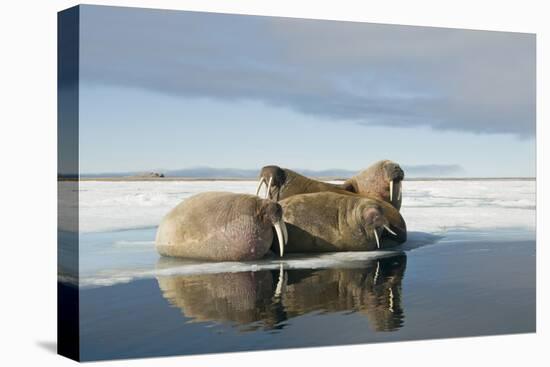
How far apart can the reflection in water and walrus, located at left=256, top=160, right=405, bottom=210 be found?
1.13 m

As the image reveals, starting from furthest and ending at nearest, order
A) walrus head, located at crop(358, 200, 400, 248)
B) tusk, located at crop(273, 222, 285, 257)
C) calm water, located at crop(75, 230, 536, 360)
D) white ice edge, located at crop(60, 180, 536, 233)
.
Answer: walrus head, located at crop(358, 200, 400, 248) < tusk, located at crop(273, 222, 285, 257) < white ice edge, located at crop(60, 180, 536, 233) < calm water, located at crop(75, 230, 536, 360)

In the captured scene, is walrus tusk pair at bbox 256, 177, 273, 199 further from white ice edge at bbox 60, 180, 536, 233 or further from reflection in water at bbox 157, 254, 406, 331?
reflection in water at bbox 157, 254, 406, 331

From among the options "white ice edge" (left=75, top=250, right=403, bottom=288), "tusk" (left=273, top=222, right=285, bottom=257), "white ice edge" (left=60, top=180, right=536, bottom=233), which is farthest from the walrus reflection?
"white ice edge" (left=60, top=180, right=536, bottom=233)

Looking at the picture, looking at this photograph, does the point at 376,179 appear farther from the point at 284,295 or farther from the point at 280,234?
the point at 284,295

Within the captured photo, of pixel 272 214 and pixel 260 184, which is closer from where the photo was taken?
pixel 260 184

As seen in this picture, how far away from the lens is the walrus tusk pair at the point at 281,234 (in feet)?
37.8

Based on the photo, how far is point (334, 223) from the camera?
1257 centimetres

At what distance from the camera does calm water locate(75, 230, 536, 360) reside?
9945 millimetres

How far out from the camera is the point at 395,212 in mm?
12836

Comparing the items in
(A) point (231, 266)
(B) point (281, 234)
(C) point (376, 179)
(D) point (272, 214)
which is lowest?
(A) point (231, 266)

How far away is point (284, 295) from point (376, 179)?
2.45m

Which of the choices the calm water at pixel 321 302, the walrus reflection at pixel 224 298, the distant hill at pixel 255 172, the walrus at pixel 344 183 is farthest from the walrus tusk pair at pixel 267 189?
the walrus reflection at pixel 224 298

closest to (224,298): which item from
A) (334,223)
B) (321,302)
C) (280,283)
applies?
(280,283)

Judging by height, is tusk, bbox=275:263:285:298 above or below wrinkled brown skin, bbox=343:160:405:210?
below
